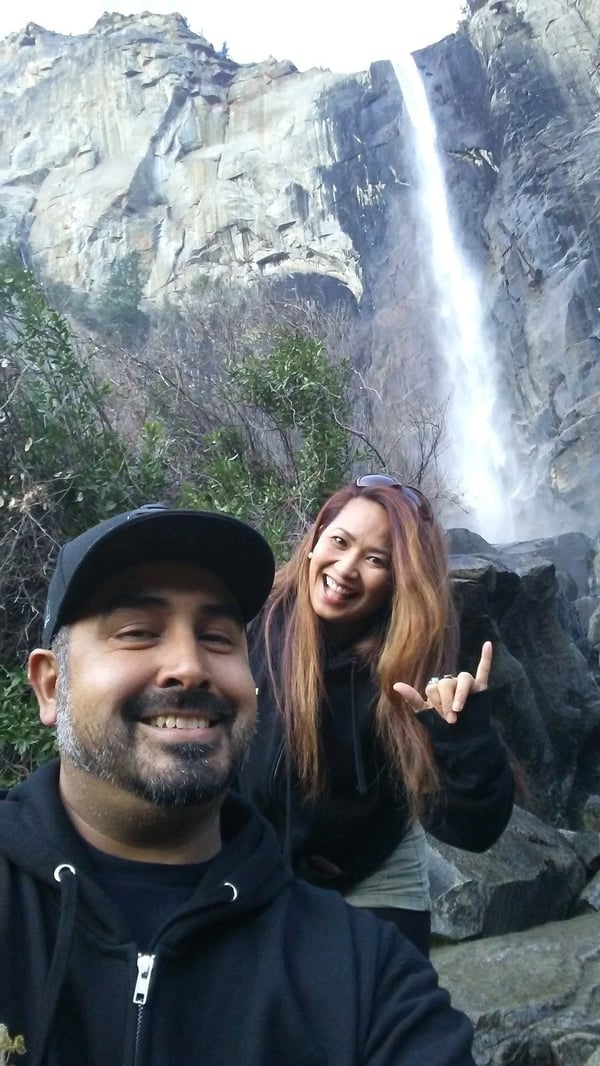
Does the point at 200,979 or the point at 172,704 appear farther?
the point at 172,704

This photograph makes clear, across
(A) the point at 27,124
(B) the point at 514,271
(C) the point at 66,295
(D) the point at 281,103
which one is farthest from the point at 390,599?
(A) the point at 27,124

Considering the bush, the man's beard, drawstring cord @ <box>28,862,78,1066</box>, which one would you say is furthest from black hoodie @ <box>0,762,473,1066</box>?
the bush

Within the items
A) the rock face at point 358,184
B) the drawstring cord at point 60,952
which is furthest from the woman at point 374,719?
the rock face at point 358,184

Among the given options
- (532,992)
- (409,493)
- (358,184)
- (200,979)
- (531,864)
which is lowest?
(531,864)

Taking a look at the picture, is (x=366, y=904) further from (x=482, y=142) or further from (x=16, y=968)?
(x=482, y=142)

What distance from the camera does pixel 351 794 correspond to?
205 centimetres

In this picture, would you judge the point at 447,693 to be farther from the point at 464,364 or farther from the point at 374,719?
the point at 464,364

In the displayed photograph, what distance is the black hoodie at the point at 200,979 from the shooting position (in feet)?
3.96

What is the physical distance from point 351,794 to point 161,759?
79 centimetres

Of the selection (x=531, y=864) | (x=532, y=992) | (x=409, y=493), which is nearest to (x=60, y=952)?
(x=409, y=493)

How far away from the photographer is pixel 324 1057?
4.14ft

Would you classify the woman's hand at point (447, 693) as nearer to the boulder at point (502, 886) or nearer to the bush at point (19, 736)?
the bush at point (19, 736)

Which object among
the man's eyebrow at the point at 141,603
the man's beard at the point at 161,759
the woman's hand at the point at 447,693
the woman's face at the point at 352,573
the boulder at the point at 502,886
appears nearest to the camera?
the man's beard at the point at 161,759

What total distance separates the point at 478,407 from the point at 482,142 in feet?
30.4
